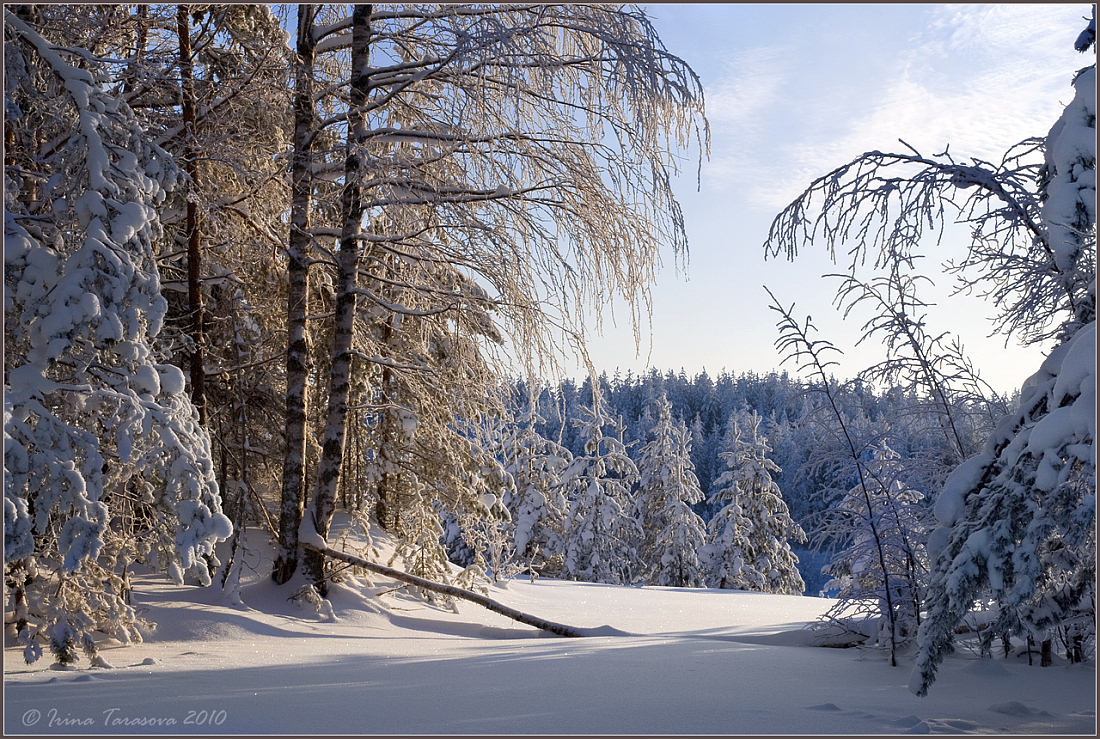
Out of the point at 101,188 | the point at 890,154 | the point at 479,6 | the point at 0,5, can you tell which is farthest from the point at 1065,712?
the point at 0,5

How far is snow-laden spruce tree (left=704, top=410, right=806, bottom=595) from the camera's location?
2916 centimetres

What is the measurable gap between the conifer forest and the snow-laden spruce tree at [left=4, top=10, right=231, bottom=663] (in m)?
0.02

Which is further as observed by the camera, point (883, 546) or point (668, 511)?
point (668, 511)

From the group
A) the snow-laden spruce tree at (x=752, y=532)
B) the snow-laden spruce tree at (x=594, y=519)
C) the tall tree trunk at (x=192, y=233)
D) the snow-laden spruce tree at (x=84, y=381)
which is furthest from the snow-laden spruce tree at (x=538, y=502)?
the snow-laden spruce tree at (x=84, y=381)

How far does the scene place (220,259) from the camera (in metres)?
8.91

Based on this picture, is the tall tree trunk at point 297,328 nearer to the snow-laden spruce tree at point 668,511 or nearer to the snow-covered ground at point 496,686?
the snow-covered ground at point 496,686

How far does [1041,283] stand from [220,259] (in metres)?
8.00

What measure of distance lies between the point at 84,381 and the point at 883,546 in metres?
5.48

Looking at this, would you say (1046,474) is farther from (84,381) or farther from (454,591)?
(454,591)

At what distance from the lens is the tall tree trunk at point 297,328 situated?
784cm

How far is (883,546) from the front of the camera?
568 cm

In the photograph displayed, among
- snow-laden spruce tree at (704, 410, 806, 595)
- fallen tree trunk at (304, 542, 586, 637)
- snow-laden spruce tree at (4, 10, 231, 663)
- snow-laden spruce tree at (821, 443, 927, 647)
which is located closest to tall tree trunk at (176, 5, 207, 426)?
fallen tree trunk at (304, 542, 586, 637)

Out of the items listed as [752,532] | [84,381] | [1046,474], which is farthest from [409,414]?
[752,532]

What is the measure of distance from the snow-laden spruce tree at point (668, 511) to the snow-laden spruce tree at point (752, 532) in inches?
33.5
